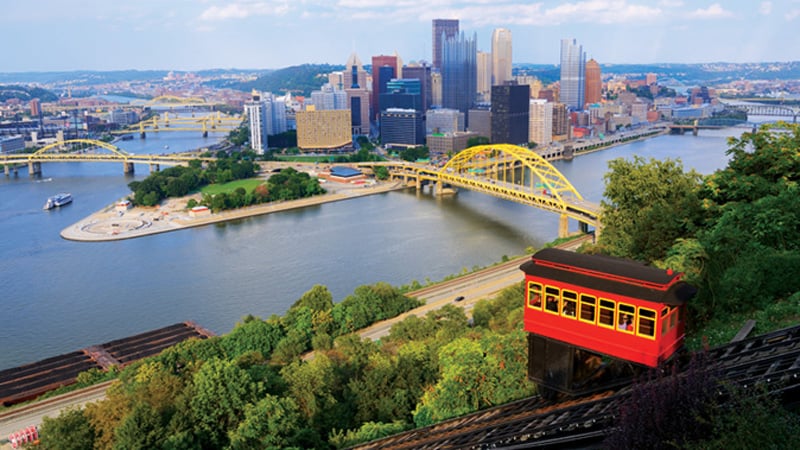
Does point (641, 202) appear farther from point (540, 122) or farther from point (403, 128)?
point (540, 122)

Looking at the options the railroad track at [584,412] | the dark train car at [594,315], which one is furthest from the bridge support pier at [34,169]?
the dark train car at [594,315]

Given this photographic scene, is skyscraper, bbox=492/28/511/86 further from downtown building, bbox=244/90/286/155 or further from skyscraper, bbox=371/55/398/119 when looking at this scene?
downtown building, bbox=244/90/286/155

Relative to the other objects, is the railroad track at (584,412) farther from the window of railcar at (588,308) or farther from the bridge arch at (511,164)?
the bridge arch at (511,164)

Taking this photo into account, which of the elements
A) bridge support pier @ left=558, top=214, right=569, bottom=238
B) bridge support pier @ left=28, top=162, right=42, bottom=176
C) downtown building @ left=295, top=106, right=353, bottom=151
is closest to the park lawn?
downtown building @ left=295, top=106, right=353, bottom=151

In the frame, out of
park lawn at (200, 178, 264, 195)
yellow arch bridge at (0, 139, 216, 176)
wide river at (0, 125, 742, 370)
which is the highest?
yellow arch bridge at (0, 139, 216, 176)

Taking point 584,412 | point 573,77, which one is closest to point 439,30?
point 573,77
